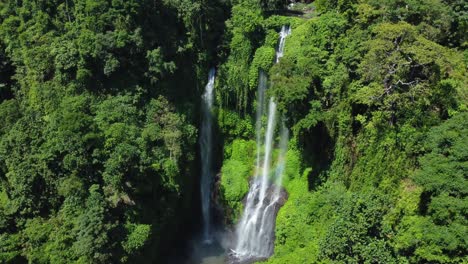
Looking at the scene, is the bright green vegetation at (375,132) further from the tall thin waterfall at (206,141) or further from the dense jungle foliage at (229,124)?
the tall thin waterfall at (206,141)

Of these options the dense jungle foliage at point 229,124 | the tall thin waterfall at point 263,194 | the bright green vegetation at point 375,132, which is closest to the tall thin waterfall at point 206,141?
the dense jungle foliage at point 229,124

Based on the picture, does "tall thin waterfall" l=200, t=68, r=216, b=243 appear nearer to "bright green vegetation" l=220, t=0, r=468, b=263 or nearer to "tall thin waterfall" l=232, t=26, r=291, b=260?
"bright green vegetation" l=220, t=0, r=468, b=263

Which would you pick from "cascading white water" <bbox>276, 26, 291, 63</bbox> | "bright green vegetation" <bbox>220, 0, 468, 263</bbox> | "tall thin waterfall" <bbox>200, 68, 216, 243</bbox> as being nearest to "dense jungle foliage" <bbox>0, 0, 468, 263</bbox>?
"bright green vegetation" <bbox>220, 0, 468, 263</bbox>

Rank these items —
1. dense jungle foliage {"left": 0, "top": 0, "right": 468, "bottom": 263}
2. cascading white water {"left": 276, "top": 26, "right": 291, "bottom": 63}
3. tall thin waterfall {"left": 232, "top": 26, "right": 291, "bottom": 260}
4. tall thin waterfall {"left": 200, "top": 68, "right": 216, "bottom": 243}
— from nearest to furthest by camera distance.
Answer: dense jungle foliage {"left": 0, "top": 0, "right": 468, "bottom": 263} → tall thin waterfall {"left": 232, "top": 26, "right": 291, "bottom": 260} → cascading white water {"left": 276, "top": 26, "right": 291, "bottom": 63} → tall thin waterfall {"left": 200, "top": 68, "right": 216, "bottom": 243}

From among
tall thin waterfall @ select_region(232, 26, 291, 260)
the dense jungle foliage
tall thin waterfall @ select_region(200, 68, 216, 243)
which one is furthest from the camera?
tall thin waterfall @ select_region(200, 68, 216, 243)

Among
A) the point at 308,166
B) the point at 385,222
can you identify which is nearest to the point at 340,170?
the point at 308,166

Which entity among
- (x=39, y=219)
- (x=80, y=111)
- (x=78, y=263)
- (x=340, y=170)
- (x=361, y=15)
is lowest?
(x=78, y=263)

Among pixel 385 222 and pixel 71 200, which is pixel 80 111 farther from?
pixel 385 222
